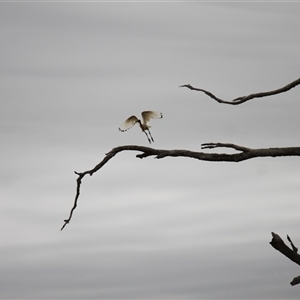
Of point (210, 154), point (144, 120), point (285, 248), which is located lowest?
point (285, 248)

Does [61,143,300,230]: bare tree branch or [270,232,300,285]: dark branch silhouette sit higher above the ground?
[61,143,300,230]: bare tree branch

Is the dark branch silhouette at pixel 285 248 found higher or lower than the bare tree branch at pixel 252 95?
lower

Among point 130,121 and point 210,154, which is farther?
point 130,121

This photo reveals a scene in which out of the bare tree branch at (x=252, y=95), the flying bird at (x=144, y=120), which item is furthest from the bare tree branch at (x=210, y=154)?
the flying bird at (x=144, y=120)

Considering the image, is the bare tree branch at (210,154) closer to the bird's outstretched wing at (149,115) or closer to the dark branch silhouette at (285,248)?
the dark branch silhouette at (285,248)

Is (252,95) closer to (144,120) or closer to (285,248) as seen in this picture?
(285,248)

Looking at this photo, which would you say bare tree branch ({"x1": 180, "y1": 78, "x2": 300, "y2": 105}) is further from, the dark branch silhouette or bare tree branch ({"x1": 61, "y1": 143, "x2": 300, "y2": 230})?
the dark branch silhouette

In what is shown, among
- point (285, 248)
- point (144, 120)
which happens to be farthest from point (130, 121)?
point (285, 248)

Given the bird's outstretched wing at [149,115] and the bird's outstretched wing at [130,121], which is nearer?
the bird's outstretched wing at [149,115]

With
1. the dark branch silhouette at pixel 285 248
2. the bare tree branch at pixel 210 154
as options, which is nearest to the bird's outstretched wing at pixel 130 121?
the bare tree branch at pixel 210 154

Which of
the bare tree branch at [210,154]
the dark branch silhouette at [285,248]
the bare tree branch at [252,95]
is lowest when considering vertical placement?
the dark branch silhouette at [285,248]

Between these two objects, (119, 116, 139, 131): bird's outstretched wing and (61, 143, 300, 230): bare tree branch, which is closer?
(61, 143, 300, 230): bare tree branch

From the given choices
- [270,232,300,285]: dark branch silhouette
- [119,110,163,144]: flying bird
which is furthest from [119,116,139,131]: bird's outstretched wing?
[270,232,300,285]: dark branch silhouette

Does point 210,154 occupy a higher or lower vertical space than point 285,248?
higher
